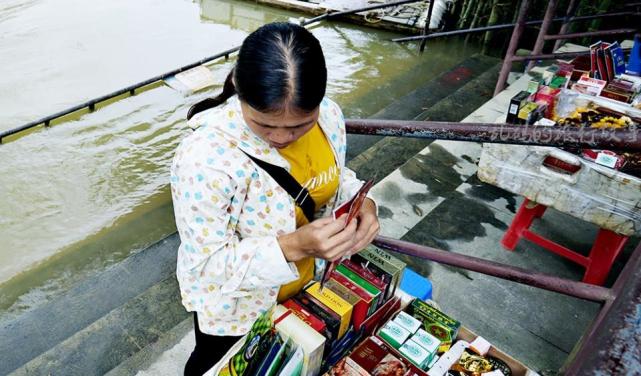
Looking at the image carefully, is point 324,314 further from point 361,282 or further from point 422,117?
point 422,117

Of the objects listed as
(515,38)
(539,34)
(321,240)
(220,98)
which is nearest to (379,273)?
(321,240)

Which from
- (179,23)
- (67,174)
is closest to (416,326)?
(67,174)

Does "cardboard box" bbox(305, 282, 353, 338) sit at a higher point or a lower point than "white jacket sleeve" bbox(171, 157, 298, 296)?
lower

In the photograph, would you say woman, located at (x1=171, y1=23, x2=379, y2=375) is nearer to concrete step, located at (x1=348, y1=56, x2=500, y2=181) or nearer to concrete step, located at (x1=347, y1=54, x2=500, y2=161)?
concrete step, located at (x1=348, y1=56, x2=500, y2=181)

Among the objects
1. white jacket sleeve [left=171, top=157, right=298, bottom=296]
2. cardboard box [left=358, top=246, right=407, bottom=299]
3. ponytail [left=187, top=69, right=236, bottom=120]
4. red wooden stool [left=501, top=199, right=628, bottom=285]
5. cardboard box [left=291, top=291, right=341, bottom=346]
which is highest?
ponytail [left=187, top=69, right=236, bottom=120]

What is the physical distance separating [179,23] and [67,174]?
5.03 m

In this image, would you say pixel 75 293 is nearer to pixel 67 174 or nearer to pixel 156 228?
pixel 156 228

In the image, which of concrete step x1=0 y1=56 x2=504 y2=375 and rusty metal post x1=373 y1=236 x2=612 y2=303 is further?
concrete step x1=0 y1=56 x2=504 y2=375

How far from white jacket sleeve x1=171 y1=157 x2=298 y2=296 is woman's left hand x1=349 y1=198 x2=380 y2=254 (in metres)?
0.23

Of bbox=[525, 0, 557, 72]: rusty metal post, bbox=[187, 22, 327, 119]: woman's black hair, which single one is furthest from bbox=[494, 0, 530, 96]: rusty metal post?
bbox=[187, 22, 327, 119]: woman's black hair

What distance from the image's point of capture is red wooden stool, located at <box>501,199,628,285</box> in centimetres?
263

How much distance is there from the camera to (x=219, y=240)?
4.27ft

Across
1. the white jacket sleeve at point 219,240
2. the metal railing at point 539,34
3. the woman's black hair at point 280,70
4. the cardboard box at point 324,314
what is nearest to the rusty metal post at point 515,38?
the metal railing at point 539,34

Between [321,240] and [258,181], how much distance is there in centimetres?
27
